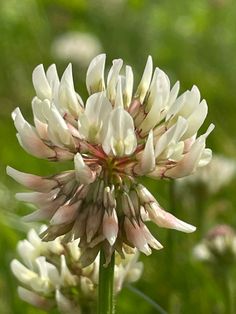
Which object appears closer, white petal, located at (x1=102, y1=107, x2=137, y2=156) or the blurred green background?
white petal, located at (x1=102, y1=107, x2=137, y2=156)

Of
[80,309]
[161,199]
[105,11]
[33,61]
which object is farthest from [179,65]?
[80,309]

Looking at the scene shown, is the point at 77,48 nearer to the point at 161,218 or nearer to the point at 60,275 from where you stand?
the point at 60,275

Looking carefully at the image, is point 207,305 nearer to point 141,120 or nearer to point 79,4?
point 141,120

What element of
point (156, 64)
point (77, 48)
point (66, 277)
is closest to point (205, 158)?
point (66, 277)

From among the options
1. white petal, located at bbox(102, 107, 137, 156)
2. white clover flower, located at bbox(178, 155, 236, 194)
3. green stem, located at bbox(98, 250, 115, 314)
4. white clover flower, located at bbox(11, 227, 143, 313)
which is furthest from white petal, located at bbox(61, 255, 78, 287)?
white clover flower, located at bbox(178, 155, 236, 194)

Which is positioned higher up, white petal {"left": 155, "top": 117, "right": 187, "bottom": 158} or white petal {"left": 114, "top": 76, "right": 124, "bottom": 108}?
white petal {"left": 114, "top": 76, "right": 124, "bottom": 108}

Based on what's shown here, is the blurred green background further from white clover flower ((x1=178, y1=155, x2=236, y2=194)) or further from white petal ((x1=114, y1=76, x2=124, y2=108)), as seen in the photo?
white petal ((x1=114, y1=76, x2=124, y2=108))

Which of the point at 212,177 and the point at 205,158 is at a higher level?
the point at 205,158

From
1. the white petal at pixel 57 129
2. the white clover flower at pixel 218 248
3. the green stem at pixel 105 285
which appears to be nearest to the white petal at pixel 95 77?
the white petal at pixel 57 129
